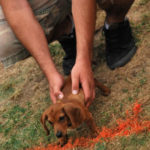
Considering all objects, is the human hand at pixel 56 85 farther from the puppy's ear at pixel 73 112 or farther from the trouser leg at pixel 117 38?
the trouser leg at pixel 117 38

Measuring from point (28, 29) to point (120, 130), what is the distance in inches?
53.8

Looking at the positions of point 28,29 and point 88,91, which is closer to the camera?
point 88,91

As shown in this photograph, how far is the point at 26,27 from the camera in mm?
2811

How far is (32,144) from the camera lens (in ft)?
9.23

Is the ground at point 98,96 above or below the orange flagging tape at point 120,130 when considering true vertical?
below

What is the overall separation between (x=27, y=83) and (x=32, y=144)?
1268 millimetres

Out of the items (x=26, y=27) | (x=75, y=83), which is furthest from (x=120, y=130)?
(x=26, y=27)

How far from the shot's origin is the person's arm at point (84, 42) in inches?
99.1

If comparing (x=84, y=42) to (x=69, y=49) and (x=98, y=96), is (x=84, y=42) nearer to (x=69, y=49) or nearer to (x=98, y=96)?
(x=98, y=96)

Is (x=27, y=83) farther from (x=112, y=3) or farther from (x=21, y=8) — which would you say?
(x=112, y=3)

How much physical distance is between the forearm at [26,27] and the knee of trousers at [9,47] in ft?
0.60

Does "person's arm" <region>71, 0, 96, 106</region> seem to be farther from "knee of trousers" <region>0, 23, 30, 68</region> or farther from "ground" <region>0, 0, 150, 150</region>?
"knee of trousers" <region>0, 23, 30, 68</region>

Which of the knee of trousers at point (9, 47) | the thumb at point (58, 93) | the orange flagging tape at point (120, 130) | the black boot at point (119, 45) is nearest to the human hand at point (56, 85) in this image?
the thumb at point (58, 93)

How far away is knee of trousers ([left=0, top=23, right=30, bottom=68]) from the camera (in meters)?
3.02
